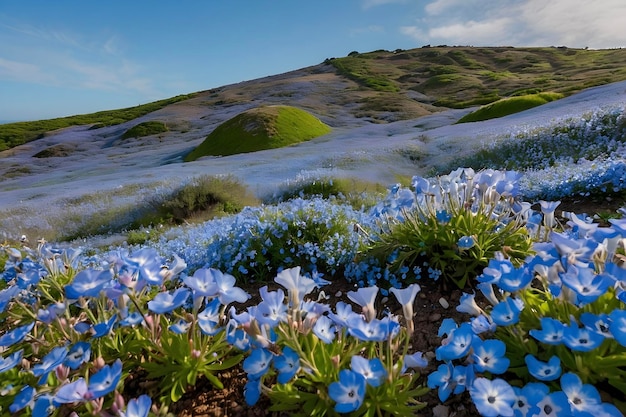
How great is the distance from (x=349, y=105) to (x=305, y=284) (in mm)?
54394

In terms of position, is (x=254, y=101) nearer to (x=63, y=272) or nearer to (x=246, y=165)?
(x=246, y=165)

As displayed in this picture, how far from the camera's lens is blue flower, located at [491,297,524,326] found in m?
A: 2.06

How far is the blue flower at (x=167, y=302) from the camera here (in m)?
2.01

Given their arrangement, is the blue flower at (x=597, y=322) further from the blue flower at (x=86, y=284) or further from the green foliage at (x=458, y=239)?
the blue flower at (x=86, y=284)

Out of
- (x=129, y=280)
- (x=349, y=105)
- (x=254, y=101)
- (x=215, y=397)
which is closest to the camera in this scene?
(x=129, y=280)

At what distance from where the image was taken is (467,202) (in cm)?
367

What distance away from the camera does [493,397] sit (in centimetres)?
175

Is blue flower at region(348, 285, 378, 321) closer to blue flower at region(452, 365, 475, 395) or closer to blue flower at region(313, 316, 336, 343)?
blue flower at region(313, 316, 336, 343)

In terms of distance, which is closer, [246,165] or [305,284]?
[305,284]

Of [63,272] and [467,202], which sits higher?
[467,202]

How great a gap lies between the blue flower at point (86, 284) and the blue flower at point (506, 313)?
1.81 m

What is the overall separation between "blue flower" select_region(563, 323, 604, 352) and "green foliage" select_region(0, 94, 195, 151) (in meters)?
67.9

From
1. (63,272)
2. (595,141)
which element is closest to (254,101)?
(595,141)

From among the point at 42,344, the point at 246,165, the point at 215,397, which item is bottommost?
the point at 246,165
